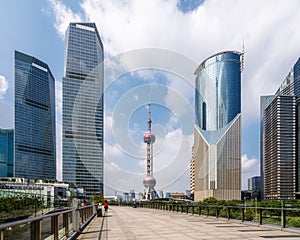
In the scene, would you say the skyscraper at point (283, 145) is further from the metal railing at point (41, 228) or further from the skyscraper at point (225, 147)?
the metal railing at point (41, 228)

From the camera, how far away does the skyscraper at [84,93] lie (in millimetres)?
47709

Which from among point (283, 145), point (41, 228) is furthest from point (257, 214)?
point (283, 145)

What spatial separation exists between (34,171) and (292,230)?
128555mm

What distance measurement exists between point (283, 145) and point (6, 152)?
113 meters

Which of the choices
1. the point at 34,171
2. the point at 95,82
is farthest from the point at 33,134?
the point at 95,82

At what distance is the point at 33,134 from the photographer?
129 metres

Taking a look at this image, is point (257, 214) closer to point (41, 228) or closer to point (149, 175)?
point (41, 228)

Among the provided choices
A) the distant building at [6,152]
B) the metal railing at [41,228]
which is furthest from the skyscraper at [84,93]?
the distant building at [6,152]

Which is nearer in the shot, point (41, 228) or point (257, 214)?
point (41, 228)

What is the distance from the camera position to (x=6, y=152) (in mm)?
129875

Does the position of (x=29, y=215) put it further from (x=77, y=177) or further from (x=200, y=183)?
(x=200, y=183)

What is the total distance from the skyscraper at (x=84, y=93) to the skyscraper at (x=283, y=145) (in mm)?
73408

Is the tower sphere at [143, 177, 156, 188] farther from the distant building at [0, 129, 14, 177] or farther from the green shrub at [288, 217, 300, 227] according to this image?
the green shrub at [288, 217, 300, 227]

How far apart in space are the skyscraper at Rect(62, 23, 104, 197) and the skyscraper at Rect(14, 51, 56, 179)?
1434 inches
